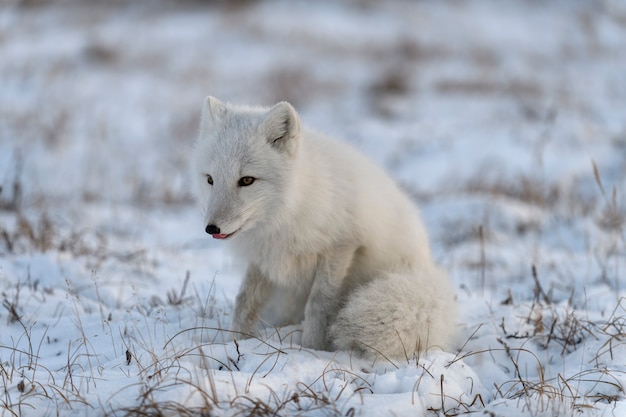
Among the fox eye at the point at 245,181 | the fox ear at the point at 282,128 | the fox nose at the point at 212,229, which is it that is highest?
the fox ear at the point at 282,128

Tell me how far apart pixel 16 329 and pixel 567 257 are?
4.24 meters

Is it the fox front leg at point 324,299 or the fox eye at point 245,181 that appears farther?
the fox front leg at point 324,299

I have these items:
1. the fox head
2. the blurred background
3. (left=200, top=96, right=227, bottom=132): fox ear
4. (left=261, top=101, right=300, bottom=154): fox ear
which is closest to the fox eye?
the fox head

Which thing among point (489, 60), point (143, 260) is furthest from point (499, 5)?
point (143, 260)

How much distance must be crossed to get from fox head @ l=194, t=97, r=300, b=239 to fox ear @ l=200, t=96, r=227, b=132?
90 mm

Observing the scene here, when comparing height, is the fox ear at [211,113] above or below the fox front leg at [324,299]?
above

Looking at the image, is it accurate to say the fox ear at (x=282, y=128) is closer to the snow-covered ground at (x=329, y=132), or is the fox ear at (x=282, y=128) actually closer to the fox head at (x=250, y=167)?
the fox head at (x=250, y=167)

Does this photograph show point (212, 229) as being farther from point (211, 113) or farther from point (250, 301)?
point (211, 113)

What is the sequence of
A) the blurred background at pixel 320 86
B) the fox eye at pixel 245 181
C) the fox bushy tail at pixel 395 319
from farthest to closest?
the blurred background at pixel 320 86 → the fox eye at pixel 245 181 → the fox bushy tail at pixel 395 319

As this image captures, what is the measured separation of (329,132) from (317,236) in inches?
199

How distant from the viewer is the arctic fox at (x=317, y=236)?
2816mm

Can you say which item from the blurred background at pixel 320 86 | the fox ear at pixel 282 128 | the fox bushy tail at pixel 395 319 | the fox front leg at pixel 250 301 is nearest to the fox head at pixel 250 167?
the fox ear at pixel 282 128

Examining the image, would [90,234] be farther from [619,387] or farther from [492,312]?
[619,387]

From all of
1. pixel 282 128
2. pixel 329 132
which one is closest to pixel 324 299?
pixel 282 128
